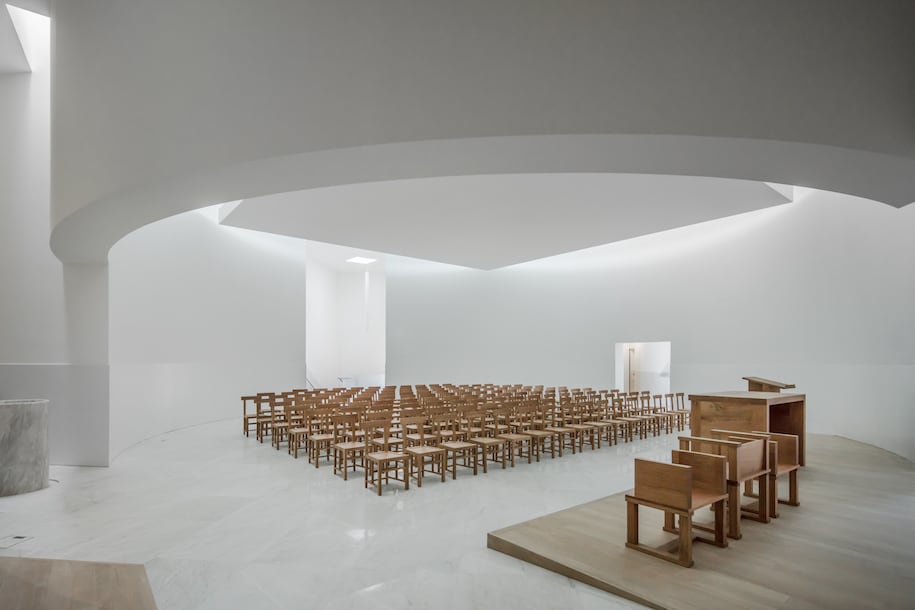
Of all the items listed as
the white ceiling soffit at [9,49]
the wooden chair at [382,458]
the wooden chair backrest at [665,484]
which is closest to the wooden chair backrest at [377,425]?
the wooden chair at [382,458]

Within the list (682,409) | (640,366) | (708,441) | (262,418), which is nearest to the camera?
(708,441)

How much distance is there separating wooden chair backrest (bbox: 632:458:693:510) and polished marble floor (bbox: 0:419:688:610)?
81 cm

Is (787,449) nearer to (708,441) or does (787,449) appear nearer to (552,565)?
(708,441)

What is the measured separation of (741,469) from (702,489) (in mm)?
498

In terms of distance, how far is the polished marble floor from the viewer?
11.2 ft

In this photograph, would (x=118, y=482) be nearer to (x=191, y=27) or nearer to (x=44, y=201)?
(x=44, y=201)

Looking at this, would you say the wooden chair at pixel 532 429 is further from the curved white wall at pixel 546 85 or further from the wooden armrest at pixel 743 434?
the curved white wall at pixel 546 85

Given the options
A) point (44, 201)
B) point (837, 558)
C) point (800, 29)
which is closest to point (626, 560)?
point (837, 558)

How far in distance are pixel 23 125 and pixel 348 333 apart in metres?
14.0

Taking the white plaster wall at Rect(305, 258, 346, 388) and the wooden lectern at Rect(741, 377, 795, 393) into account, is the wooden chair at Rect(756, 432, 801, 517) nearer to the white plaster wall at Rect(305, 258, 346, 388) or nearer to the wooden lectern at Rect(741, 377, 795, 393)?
the wooden lectern at Rect(741, 377, 795, 393)

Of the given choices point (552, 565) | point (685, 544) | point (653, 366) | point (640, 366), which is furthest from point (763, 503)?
point (640, 366)

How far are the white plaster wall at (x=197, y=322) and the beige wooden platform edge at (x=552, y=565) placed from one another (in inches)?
256

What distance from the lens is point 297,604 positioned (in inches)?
129

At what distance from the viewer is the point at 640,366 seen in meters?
14.4
